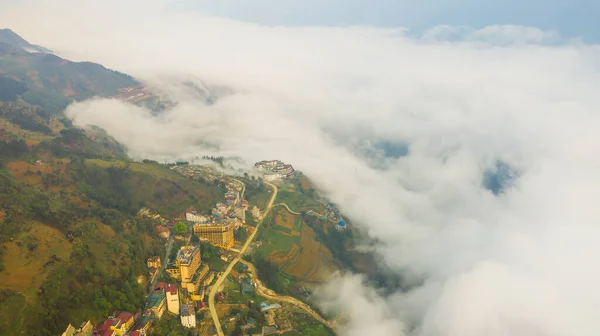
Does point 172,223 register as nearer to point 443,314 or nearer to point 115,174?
point 115,174

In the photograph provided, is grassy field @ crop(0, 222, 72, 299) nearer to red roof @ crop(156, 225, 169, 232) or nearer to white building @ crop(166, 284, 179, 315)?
white building @ crop(166, 284, 179, 315)

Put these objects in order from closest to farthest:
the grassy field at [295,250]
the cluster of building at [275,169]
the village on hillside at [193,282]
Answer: the village on hillside at [193,282], the grassy field at [295,250], the cluster of building at [275,169]

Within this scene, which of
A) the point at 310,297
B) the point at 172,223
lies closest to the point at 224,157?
the point at 172,223

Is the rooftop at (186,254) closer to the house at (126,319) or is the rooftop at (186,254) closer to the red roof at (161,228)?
the red roof at (161,228)

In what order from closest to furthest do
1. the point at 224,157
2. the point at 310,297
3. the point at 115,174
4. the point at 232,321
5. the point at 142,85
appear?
the point at 232,321
the point at 310,297
the point at 115,174
the point at 224,157
the point at 142,85

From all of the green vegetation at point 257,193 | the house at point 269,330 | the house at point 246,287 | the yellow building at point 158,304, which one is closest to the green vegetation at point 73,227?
the yellow building at point 158,304
